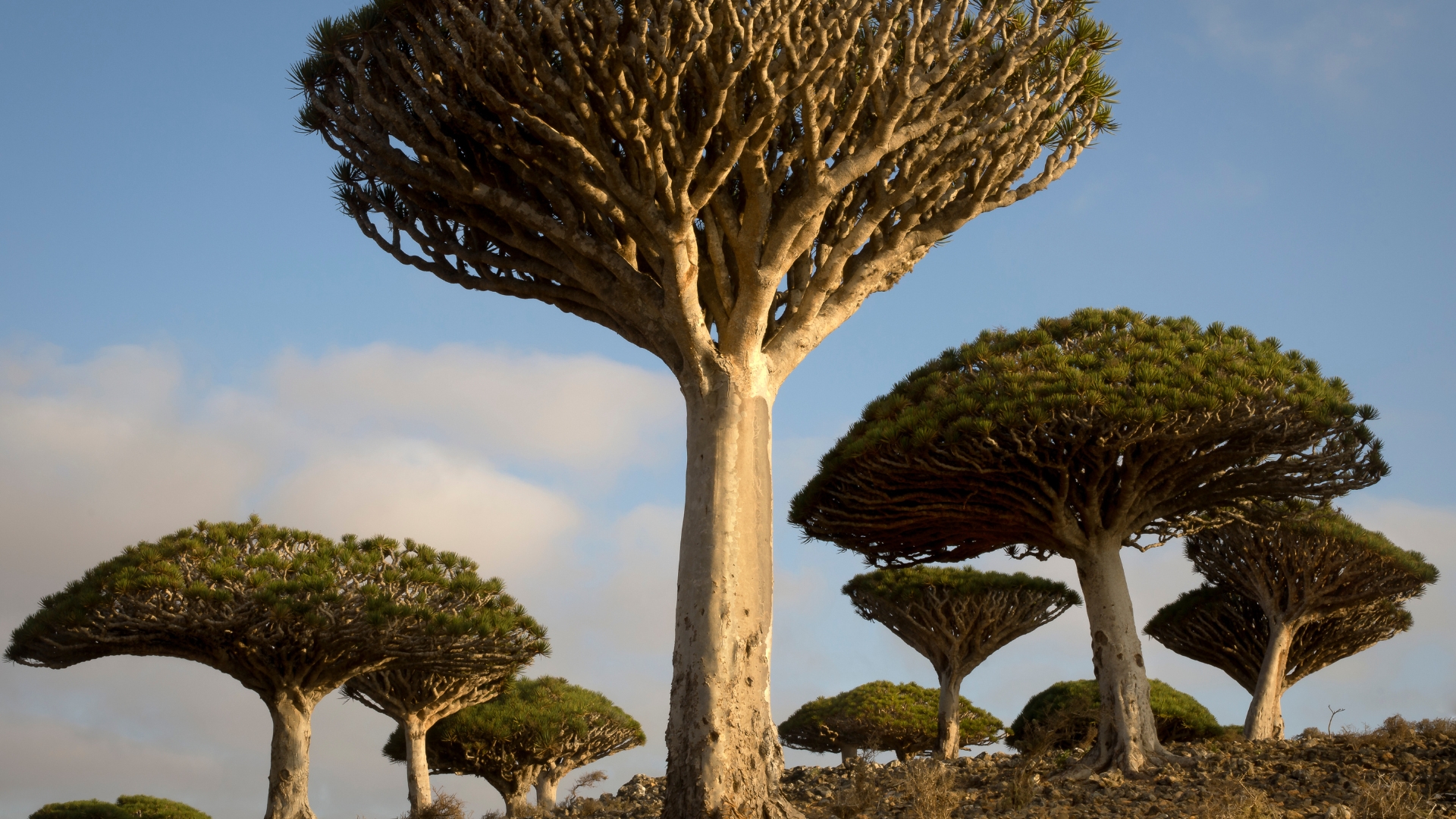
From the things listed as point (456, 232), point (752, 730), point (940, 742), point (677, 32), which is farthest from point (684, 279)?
point (940, 742)

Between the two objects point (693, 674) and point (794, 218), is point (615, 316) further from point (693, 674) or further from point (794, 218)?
point (693, 674)

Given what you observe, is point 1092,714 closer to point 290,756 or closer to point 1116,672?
point 1116,672

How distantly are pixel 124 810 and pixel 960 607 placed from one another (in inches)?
658

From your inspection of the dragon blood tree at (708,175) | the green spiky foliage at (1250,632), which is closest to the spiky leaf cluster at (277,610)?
the dragon blood tree at (708,175)

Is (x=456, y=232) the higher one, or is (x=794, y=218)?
(x=456, y=232)

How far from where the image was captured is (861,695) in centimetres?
2766

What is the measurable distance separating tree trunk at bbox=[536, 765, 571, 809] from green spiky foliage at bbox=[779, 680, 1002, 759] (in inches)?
265

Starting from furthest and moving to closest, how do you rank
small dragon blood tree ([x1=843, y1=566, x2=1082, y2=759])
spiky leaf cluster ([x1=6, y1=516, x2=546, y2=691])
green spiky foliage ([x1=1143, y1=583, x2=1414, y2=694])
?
green spiky foliage ([x1=1143, y1=583, x2=1414, y2=694]) → small dragon blood tree ([x1=843, y1=566, x2=1082, y2=759]) → spiky leaf cluster ([x1=6, y1=516, x2=546, y2=691])

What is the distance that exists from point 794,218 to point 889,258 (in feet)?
4.47

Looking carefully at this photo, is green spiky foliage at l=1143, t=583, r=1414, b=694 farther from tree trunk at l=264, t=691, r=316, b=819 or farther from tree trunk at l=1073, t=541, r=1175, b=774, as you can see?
tree trunk at l=264, t=691, r=316, b=819

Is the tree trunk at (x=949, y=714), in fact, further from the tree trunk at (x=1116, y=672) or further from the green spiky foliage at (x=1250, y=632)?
the tree trunk at (x=1116, y=672)

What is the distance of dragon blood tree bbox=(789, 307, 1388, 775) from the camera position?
11406 millimetres

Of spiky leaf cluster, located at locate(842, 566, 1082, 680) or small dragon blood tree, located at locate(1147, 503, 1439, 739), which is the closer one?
small dragon blood tree, located at locate(1147, 503, 1439, 739)

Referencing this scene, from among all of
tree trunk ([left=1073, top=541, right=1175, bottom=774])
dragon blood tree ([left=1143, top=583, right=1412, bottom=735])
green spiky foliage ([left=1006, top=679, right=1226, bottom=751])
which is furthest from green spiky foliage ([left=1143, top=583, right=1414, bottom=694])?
tree trunk ([left=1073, top=541, right=1175, bottom=774])
